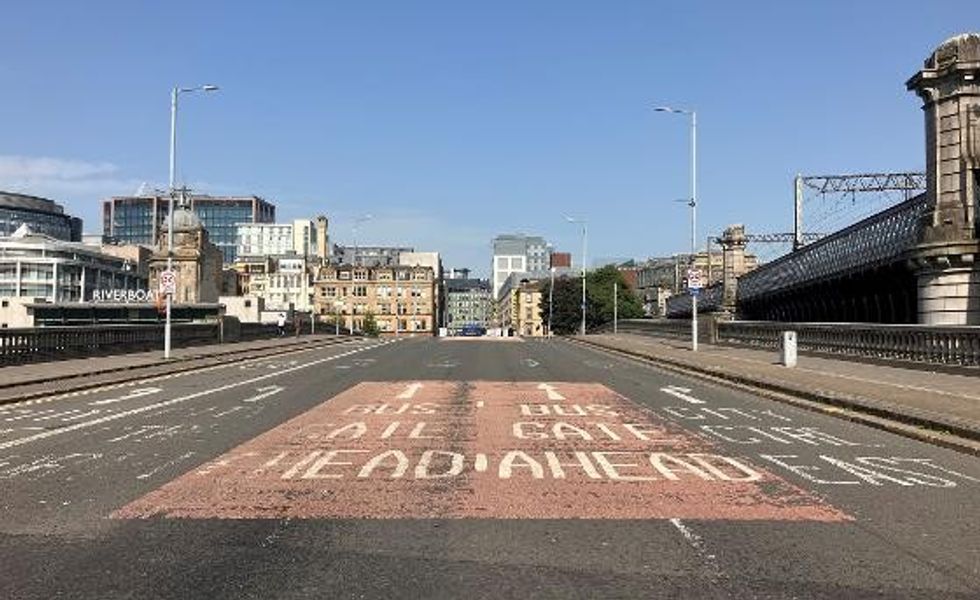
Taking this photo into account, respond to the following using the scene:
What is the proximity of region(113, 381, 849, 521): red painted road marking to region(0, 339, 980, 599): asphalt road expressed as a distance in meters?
0.05

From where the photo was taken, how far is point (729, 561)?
7129mm

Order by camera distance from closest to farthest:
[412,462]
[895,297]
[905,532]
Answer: [905,532] < [412,462] < [895,297]

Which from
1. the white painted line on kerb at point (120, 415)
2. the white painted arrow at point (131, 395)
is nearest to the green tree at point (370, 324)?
the white painted line on kerb at point (120, 415)

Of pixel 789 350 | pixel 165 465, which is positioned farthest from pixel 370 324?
pixel 165 465

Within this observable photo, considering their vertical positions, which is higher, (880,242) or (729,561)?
(880,242)

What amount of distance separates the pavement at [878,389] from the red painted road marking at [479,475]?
3588mm

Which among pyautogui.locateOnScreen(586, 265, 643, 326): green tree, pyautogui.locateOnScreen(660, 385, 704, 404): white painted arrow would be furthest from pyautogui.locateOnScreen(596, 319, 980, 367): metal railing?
pyautogui.locateOnScreen(586, 265, 643, 326): green tree

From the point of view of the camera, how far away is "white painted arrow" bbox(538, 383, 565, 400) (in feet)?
71.3

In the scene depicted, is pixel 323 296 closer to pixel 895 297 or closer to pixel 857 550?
pixel 895 297

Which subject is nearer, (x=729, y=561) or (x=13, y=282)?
(x=729, y=561)

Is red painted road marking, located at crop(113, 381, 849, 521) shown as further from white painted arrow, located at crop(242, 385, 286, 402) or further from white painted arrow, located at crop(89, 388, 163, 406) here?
white painted arrow, located at crop(89, 388, 163, 406)

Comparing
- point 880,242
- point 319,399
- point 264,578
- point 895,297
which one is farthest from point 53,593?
point 895,297

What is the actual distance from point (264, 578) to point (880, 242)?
122 feet

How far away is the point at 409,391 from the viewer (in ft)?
76.0
